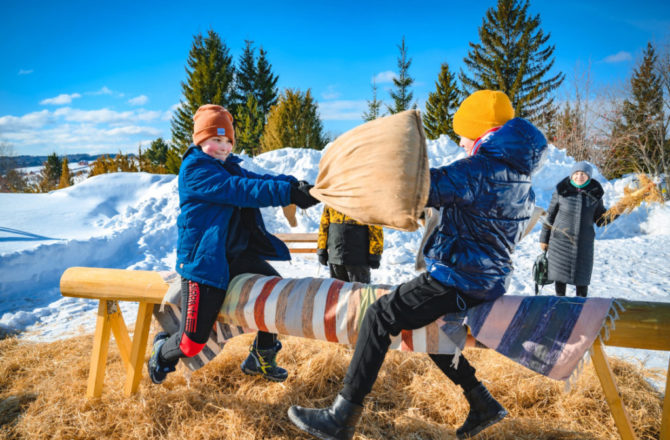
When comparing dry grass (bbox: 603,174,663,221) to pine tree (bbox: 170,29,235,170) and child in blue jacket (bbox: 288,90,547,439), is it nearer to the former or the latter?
child in blue jacket (bbox: 288,90,547,439)

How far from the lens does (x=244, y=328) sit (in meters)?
2.27

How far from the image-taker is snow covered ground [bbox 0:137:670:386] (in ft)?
16.0

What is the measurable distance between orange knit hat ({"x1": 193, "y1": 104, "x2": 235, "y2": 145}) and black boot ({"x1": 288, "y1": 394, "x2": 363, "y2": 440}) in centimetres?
172

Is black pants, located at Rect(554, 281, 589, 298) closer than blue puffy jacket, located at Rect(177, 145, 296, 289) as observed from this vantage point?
No

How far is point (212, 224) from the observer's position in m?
2.15

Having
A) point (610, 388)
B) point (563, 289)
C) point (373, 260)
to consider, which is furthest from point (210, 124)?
point (563, 289)

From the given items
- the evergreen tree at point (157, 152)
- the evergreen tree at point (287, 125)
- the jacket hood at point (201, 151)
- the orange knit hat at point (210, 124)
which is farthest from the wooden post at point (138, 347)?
the evergreen tree at point (157, 152)

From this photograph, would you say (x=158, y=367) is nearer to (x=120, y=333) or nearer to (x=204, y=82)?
(x=120, y=333)

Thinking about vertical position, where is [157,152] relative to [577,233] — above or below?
above

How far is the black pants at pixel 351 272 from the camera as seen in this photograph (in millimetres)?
3463

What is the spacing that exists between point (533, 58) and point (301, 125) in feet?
54.8

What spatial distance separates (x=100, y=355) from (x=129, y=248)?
214 inches

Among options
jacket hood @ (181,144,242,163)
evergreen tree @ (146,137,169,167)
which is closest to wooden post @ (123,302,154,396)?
jacket hood @ (181,144,242,163)

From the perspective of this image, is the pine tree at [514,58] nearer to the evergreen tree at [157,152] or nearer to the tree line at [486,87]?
the tree line at [486,87]
